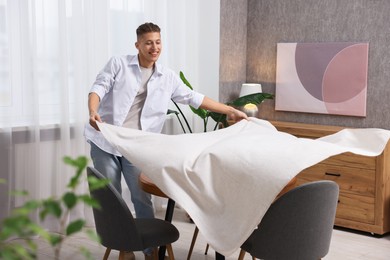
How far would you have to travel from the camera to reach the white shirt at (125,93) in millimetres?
3646

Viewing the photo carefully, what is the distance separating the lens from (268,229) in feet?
8.75

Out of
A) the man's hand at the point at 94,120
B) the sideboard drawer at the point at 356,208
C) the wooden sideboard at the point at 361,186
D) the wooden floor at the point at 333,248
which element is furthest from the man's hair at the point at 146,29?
the sideboard drawer at the point at 356,208

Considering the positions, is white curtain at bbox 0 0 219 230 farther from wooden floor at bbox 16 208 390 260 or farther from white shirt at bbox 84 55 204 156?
white shirt at bbox 84 55 204 156

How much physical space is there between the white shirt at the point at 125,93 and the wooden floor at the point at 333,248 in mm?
862

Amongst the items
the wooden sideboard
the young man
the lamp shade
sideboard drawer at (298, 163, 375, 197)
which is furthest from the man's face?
the lamp shade

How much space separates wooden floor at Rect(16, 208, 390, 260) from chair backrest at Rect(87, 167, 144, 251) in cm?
112

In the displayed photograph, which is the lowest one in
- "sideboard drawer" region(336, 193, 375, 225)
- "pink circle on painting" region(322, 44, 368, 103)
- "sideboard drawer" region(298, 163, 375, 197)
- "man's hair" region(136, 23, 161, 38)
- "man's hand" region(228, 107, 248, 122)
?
"sideboard drawer" region(336, 193, 375, 225)

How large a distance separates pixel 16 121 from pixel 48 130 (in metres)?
0.27

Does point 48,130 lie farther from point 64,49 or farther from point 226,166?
point 226,166

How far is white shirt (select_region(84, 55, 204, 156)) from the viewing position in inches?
144

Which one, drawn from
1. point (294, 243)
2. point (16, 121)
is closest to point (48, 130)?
point (16, 121)

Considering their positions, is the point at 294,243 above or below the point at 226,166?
below

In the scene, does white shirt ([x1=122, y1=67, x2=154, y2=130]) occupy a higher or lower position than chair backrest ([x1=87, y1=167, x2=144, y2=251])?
higher

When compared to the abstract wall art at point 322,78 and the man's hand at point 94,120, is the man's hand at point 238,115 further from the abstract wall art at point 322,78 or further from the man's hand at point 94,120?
the abstract wall art at point 322,78
